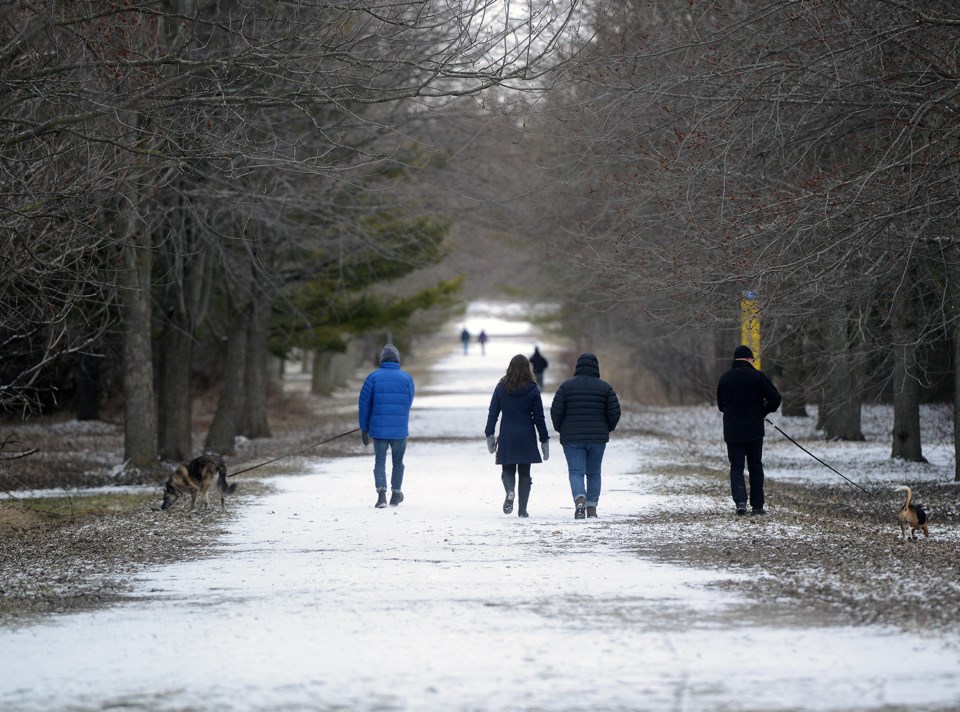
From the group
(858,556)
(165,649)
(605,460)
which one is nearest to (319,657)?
(165,649)

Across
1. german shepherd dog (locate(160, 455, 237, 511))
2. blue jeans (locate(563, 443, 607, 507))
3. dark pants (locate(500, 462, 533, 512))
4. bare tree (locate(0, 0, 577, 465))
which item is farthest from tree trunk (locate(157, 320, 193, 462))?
blue jeans (locate(563, 443, 607, 507))

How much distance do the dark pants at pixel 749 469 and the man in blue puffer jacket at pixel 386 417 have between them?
12.9ft

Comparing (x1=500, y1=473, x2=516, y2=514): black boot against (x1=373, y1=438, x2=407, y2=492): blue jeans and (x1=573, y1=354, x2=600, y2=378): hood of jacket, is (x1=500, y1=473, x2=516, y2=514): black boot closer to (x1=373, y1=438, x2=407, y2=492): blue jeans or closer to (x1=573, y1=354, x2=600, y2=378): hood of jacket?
(x1=573, y1=354, x2=600, y2=378): hood of jacket

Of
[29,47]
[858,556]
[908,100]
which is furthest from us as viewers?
[908,100]

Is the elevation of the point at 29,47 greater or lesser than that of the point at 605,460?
greater

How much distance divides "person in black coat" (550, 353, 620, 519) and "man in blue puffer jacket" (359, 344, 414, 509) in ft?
7.17

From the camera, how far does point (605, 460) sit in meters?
24.8

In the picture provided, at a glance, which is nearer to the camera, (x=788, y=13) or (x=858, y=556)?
(x=858, y=556)

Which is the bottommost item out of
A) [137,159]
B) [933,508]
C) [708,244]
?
[933,508]

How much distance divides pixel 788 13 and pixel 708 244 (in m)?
2.63

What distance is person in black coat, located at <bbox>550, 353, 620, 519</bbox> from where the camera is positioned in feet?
49.7

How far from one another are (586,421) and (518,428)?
780 millimetres

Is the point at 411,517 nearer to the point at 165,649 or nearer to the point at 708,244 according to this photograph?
the point at 708,244

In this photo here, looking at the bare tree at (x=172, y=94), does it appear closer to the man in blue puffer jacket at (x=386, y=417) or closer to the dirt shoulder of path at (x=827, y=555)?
the man in blue puffer jacket at (x=386, y=417)
